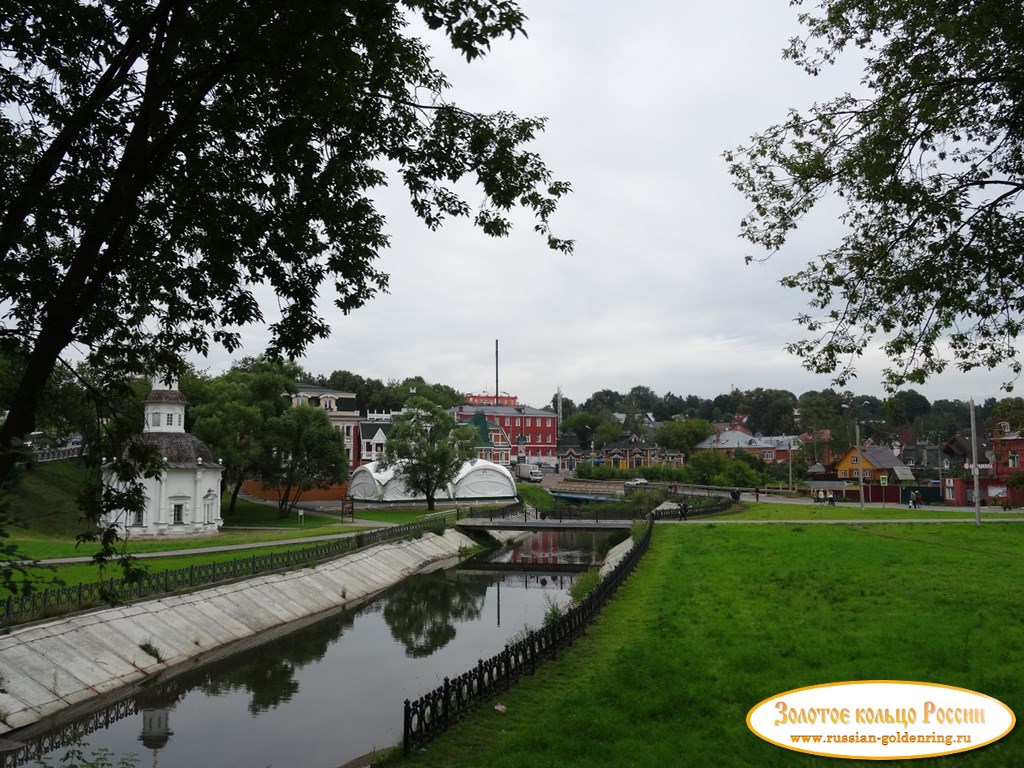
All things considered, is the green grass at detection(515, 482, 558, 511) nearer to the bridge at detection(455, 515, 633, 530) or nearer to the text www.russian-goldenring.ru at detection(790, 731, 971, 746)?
the bridge at detection(455, 515, 633, 530)

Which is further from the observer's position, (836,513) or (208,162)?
(836,513)

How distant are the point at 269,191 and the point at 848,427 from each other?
95590 millimetres

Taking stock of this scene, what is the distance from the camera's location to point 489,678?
47.9 feet

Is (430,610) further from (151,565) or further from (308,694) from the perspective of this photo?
(308,694)

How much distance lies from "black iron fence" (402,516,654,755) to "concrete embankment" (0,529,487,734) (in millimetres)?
7775

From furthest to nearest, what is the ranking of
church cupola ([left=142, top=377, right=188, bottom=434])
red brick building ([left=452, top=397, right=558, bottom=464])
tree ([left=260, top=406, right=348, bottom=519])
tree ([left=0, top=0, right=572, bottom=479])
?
1. red brick building ([left=452, top=397, right=558, bottom=464])
2. tree ([left=260, top=406, right=348, bottom=519])
3. church cupola ([left=142, top=377, right=188, bottom=434])
4. tree ([left=0, top=0, right=572, bottom=479])

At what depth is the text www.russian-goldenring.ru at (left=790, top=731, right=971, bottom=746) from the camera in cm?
1009

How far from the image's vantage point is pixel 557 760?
1070 cm

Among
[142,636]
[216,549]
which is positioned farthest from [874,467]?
[142,636]

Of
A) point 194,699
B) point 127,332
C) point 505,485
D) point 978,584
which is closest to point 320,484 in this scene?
point 505,485

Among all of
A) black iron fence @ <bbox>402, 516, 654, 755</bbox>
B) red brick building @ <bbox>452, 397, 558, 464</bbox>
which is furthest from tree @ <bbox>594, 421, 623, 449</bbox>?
black iron fence @ <bbox>402, 516, 654, 755</bbox>

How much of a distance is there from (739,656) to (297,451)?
48.2 metres

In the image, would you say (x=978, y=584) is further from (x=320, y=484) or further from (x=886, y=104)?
(x=320, y=484)

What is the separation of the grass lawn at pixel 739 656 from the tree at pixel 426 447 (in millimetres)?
35556
